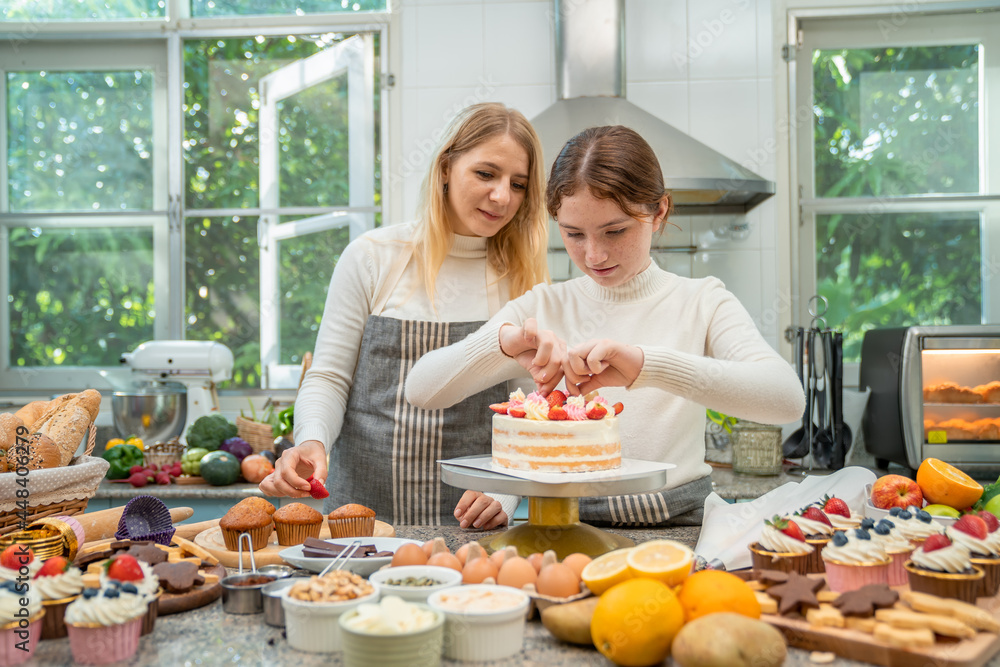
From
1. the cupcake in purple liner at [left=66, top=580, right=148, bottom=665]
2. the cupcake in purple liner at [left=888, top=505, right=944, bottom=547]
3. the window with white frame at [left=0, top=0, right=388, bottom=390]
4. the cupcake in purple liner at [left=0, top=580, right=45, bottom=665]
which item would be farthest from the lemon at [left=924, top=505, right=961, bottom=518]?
the window with white frame at [left=0, top=0, right=388, bottom=390]

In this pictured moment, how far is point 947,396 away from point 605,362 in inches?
→ 83.7

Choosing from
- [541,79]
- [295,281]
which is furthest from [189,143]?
[541,79]

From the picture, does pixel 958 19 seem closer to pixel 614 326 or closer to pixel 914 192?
pixel 914 192

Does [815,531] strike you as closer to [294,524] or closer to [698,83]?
[294,524]

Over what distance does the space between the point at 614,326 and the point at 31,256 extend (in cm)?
370

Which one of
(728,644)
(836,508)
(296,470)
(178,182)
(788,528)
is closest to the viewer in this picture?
(728,644)

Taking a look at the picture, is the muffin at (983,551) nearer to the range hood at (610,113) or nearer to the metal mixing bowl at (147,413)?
the range hood at (610,113)

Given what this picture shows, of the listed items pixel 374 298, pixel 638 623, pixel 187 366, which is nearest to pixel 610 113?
pixel 374 298

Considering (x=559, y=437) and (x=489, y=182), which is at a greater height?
(x=489, y=182)

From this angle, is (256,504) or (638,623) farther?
(256,504)

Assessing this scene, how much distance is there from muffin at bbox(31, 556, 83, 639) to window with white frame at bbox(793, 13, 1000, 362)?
353 cm

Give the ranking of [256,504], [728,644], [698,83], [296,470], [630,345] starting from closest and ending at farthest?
1. [728,644]
2. [256,504]
3. [630,345]
4. [296,470]
5. [698,83]

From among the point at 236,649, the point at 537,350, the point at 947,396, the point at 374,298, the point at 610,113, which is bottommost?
the point at 236,649

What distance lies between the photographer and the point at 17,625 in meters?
0.86
